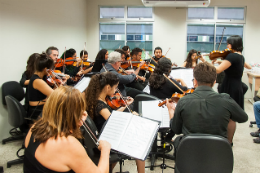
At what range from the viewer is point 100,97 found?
203cm

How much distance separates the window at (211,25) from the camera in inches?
243

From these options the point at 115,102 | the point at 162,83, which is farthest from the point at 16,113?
the point at 162,83

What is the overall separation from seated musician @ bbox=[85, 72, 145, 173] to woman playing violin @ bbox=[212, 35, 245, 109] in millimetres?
1287

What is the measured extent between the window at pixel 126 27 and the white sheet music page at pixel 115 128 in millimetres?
4774

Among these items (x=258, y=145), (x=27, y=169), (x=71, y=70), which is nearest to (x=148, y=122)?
(x=27, y=169)

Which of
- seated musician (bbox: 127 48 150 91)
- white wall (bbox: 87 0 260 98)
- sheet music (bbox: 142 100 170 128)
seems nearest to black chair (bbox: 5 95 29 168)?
sheet music (bbox: 142 100 170 128)

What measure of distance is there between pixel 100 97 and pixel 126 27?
4673 millimetres

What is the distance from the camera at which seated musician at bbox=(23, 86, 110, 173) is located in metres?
1.07

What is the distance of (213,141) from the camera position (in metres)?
1.40

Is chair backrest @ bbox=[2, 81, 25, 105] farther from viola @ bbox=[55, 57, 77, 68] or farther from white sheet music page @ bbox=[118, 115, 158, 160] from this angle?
white sheet music page @ bbox=[118, 115, 158, 160]

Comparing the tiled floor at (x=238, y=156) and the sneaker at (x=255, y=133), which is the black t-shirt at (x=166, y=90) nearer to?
the tiled floor at (x=238, y=156)

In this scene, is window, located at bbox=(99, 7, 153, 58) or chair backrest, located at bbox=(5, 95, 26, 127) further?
window, located at bbox=(99, 7, 153, 58)

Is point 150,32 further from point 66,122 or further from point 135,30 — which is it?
point 66,122

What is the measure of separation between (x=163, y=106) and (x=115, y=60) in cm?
116
